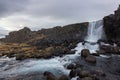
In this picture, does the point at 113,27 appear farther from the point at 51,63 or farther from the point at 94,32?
the point at 51,63

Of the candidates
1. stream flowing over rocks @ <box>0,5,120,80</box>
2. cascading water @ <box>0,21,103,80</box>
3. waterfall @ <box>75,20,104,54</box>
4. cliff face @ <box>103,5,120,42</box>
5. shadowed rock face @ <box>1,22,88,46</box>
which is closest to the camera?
stream flowing over rocks @ <box>0,5,120,80</box>

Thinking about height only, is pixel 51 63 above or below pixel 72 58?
below

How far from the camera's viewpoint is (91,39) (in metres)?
88.9

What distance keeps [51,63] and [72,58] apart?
20.3 ft

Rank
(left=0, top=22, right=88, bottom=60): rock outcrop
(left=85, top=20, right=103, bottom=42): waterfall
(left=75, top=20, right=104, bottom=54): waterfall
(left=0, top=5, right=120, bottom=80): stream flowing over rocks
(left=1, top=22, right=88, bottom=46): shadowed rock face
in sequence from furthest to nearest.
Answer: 1. (left=1, top=22, right=88, bottom=46): shadowed rock face
2. (left=85, top=20, right=103, bottom=42): waterfall
3. (left=75, top=20, right=104, bottom=54): waterfall
4. (left=0, top=22, right=88, bottom=60): rock outcrop
5. (left=0, top=5, right=120, bottom=80): stream flowing over rocks

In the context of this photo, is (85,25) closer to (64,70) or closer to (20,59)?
(20,59)

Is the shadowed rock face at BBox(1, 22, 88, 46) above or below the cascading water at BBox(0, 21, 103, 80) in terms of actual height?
above

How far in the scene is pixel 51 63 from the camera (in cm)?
5469

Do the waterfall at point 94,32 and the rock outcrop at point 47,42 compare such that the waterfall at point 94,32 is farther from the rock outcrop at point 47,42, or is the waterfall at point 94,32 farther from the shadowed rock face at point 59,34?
the shadowed rock face at point 59,34

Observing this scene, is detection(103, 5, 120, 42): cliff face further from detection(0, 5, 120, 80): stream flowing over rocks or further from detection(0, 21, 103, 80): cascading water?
detection(0, 21, 103, 80): cascading water

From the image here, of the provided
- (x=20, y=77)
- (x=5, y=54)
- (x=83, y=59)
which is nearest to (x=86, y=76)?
(x=20, y=77)

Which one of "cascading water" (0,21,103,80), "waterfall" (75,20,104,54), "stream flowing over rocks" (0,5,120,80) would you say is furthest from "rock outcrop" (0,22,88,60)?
"cascading water" (0,21,103,80)

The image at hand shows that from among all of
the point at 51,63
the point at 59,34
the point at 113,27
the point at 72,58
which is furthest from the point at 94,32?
the point at 51,63

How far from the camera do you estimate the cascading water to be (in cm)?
4831
